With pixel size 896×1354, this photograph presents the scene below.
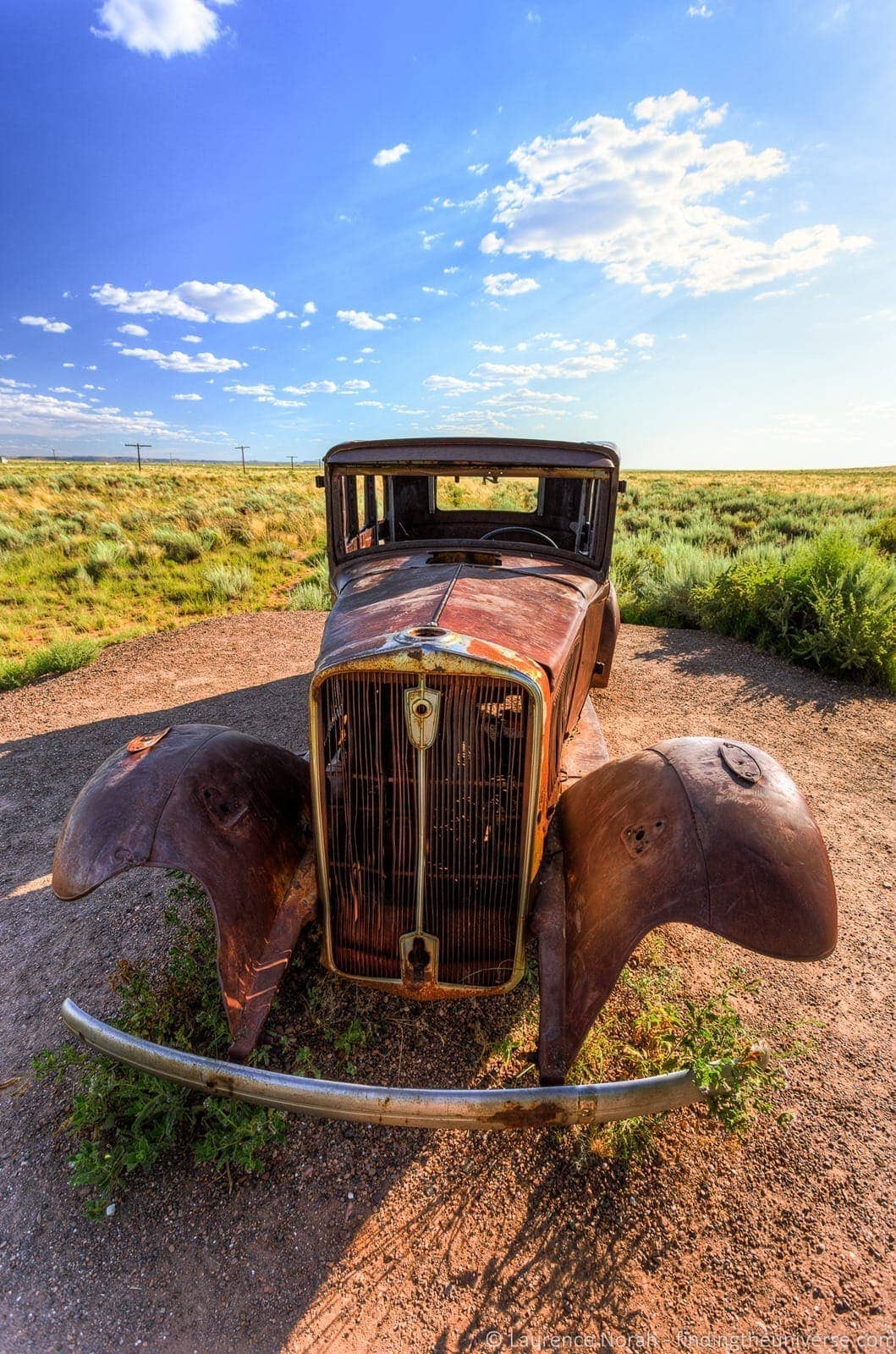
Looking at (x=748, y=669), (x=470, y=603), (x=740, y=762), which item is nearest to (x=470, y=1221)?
(x=740, y=762)

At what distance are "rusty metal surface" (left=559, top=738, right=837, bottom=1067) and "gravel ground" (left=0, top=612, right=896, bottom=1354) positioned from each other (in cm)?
72

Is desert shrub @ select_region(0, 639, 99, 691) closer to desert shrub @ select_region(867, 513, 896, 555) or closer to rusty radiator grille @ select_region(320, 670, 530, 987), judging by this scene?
rusty radiator grille @ select_region(320, 670, 530, 987)

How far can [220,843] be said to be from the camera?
2.66m

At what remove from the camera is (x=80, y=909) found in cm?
387

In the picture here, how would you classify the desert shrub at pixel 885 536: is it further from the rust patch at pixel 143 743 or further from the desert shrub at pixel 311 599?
the rust patch at pixel 143 743

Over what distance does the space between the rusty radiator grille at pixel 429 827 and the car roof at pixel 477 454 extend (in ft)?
6.34

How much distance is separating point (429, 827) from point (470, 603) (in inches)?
43.2

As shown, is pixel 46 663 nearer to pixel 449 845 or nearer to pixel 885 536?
pixel 449 845

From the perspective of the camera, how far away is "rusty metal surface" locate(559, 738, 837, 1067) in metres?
2.15

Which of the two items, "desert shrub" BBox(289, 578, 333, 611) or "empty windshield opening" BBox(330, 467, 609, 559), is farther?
"desert shrub" BBox(289, 578, 333, 611)

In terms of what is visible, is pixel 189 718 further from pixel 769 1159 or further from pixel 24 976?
pixel 769 1159

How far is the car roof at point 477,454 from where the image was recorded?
402cm

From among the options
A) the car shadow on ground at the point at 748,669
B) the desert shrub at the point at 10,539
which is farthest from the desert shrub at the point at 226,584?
the car shadow on ground at the point at 748,669

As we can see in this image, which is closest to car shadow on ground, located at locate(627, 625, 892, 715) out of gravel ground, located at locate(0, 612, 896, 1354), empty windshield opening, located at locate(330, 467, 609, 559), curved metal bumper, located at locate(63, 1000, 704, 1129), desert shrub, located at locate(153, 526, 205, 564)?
empty windshield opening, located at locate(330, 467, 609, 559)
